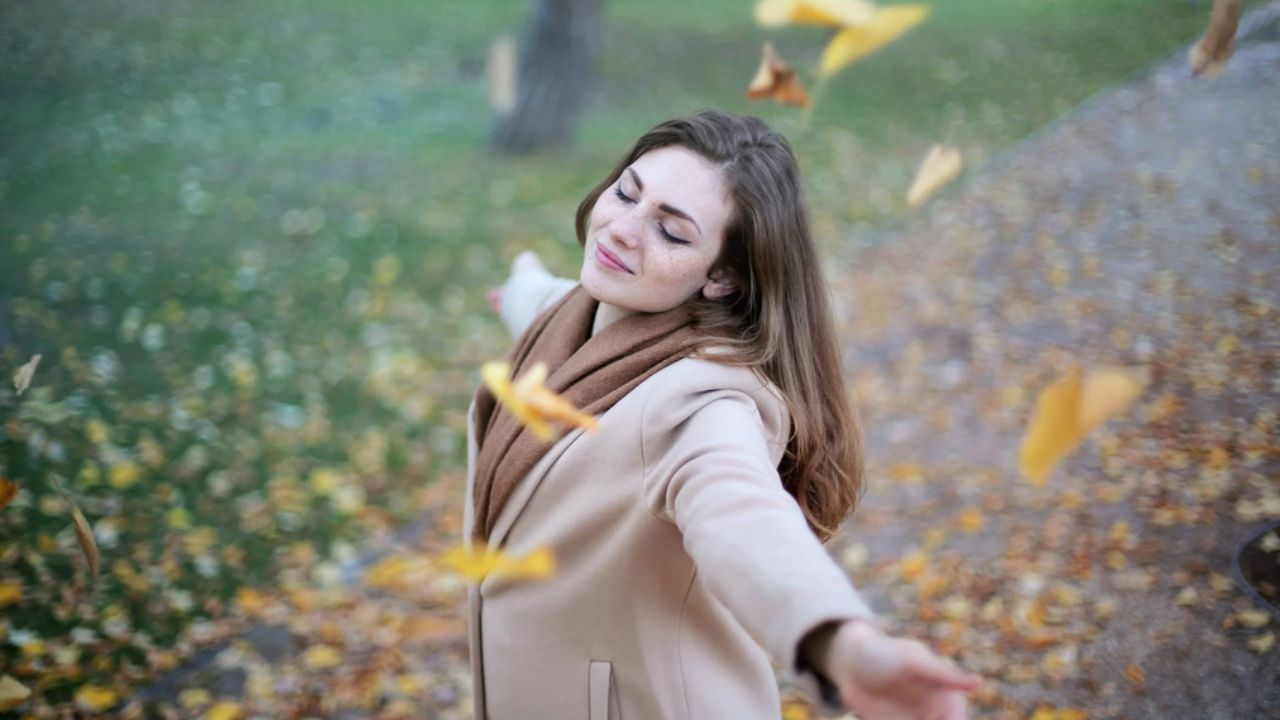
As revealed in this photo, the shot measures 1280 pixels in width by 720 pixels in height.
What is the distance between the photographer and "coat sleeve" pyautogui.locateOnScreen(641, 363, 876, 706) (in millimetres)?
1376

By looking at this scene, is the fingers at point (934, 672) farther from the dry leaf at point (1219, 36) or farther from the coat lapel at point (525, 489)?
the dry leaf at point (1219, 36)

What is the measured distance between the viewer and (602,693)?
1986mm

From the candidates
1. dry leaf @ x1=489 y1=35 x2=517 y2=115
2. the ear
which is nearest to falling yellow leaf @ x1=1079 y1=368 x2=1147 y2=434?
the ear

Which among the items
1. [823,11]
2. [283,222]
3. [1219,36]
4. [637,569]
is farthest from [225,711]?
[283,222]

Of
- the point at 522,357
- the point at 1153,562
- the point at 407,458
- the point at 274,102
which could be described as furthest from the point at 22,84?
the point at 1153,562

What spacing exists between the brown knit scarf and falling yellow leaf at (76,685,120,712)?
1831 millimetres

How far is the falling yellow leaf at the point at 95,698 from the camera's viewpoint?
3225 millimetres

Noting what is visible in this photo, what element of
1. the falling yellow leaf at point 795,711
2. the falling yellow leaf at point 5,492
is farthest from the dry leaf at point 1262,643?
the falling yellow leaf at point 5,492

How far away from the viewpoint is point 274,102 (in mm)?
9727

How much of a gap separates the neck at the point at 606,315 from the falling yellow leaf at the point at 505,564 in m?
0.48

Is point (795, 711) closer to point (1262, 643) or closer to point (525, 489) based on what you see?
point (1262, 643)

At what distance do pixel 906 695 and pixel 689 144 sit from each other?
3.80 ft

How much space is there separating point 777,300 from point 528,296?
975 millimetres

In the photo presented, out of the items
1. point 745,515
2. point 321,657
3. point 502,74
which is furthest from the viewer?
point 502,74
